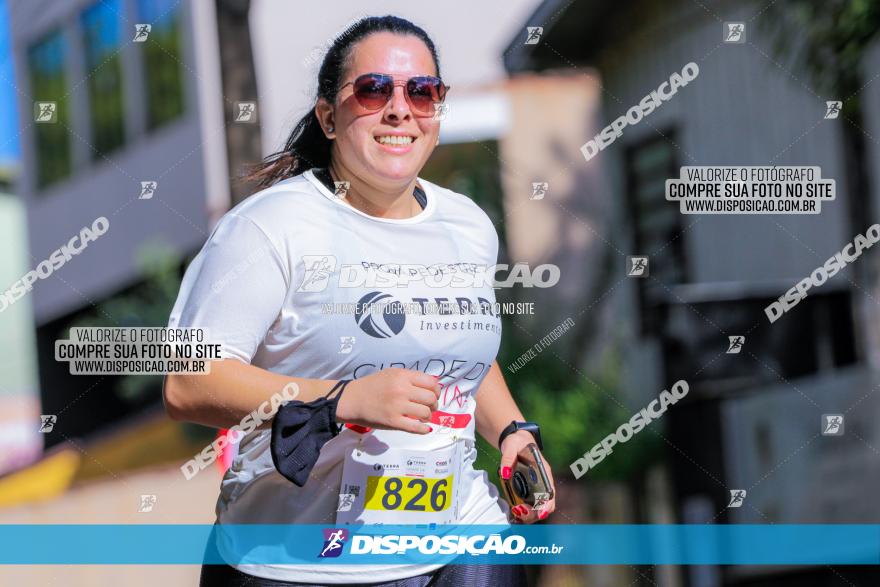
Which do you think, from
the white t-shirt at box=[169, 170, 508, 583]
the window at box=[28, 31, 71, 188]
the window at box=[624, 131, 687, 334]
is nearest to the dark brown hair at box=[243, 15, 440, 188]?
the white t-shirt at box=[169, 170, 508, 583]

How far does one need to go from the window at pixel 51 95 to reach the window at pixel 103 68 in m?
0.09

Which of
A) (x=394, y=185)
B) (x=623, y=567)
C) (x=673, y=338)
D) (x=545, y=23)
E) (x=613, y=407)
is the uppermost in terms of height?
(x=545, y=23)

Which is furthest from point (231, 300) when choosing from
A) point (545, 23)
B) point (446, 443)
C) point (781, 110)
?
point (781, 110)

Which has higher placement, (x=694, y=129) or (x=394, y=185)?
(x=694, y=129)

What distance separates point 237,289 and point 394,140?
29.2 inches

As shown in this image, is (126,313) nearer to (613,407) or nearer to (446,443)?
(446,443)

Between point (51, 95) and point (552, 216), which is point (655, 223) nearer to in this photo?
point (552, 216)

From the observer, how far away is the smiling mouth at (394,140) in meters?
3.04

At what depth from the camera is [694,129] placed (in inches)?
143

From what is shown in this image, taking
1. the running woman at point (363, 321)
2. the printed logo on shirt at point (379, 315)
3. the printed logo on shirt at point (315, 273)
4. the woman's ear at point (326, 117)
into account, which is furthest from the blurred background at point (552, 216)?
the printed logo on shirt at point (315, 273)

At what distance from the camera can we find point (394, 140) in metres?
3.08

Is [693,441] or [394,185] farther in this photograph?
[693,441]

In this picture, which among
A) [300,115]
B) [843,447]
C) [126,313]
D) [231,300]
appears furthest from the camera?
[843,447]

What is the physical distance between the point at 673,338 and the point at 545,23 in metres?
1.23
